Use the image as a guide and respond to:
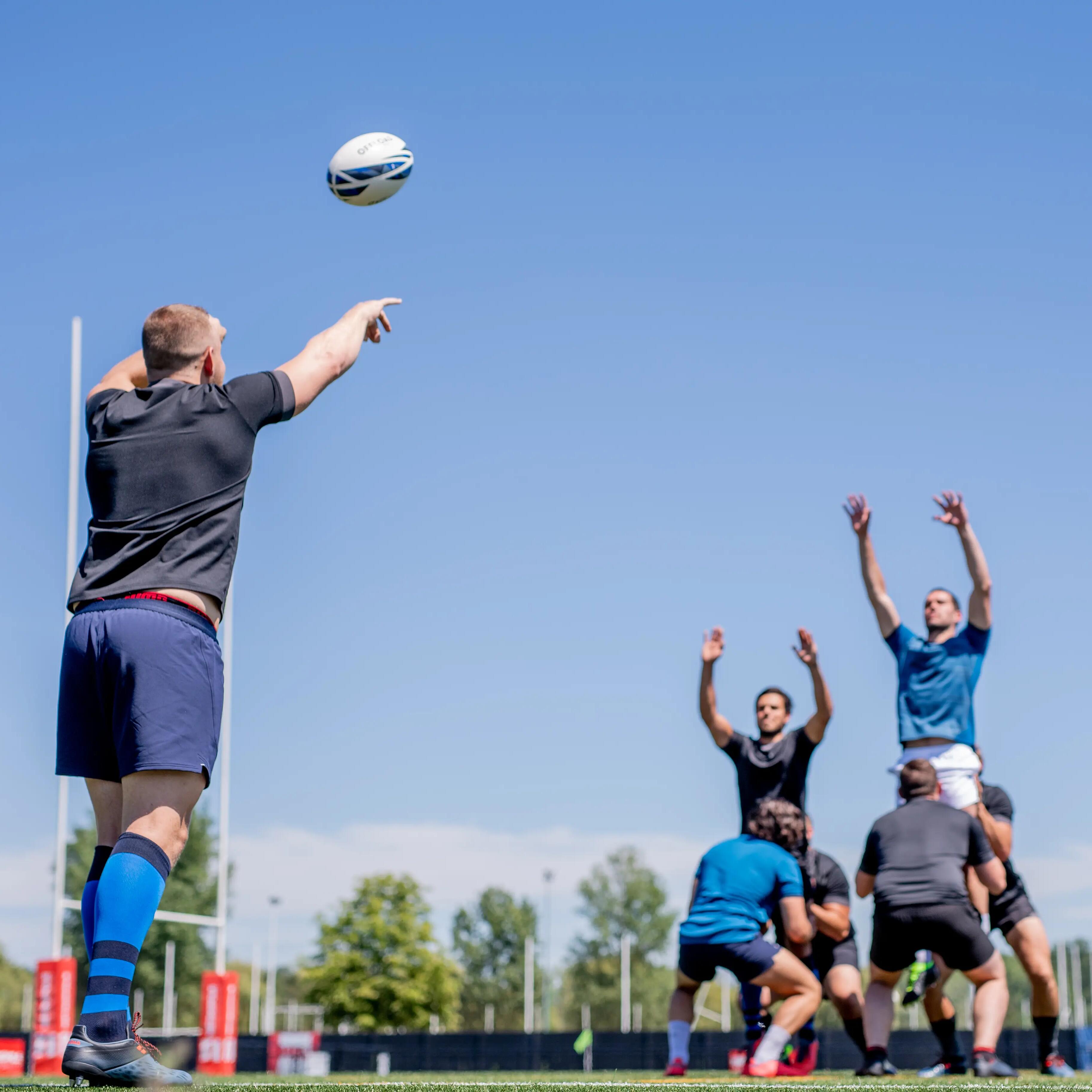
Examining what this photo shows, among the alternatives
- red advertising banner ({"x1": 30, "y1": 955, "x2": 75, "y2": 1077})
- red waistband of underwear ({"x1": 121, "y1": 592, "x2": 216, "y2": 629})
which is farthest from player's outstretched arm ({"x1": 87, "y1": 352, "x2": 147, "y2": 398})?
red advertising banner ({"x1": 30, "y1": 955, "x2": 75, "y2": 1077})

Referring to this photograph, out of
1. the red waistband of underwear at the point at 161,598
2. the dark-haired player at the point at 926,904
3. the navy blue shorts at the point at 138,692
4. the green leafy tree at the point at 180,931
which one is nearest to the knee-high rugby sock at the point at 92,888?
the navy blue shorts at the point at 138,692

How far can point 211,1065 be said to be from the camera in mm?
17625

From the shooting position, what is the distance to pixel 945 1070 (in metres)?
8.13

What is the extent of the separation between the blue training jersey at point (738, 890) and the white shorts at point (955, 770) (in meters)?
1.18

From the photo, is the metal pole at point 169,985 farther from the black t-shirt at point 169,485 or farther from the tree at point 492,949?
the black t-shirt at point 169,485

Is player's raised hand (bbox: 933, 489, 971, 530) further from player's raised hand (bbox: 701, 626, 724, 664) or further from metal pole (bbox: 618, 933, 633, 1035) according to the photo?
metal pole (bbox: 618, 933, 633, 1035)

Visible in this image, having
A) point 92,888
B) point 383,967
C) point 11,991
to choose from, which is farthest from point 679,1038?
point 11,991

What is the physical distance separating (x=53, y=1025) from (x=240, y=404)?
13.4 meters

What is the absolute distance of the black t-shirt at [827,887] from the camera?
8.84 metres

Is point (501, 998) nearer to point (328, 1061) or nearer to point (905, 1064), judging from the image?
point (328, 1061)

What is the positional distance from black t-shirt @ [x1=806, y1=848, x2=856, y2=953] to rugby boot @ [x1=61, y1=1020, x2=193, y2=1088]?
6.02 metres

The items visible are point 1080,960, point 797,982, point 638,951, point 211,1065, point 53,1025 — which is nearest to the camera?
point 797,982

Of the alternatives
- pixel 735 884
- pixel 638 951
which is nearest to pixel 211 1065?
pixel 735 884

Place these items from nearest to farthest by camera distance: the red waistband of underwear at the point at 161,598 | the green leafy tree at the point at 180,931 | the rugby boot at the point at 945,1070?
1. the red waistband of underwear at the point at 161,598
2. the rugby boot at the point at 945,1070
3. the green leafy tree at the point at 180,931
